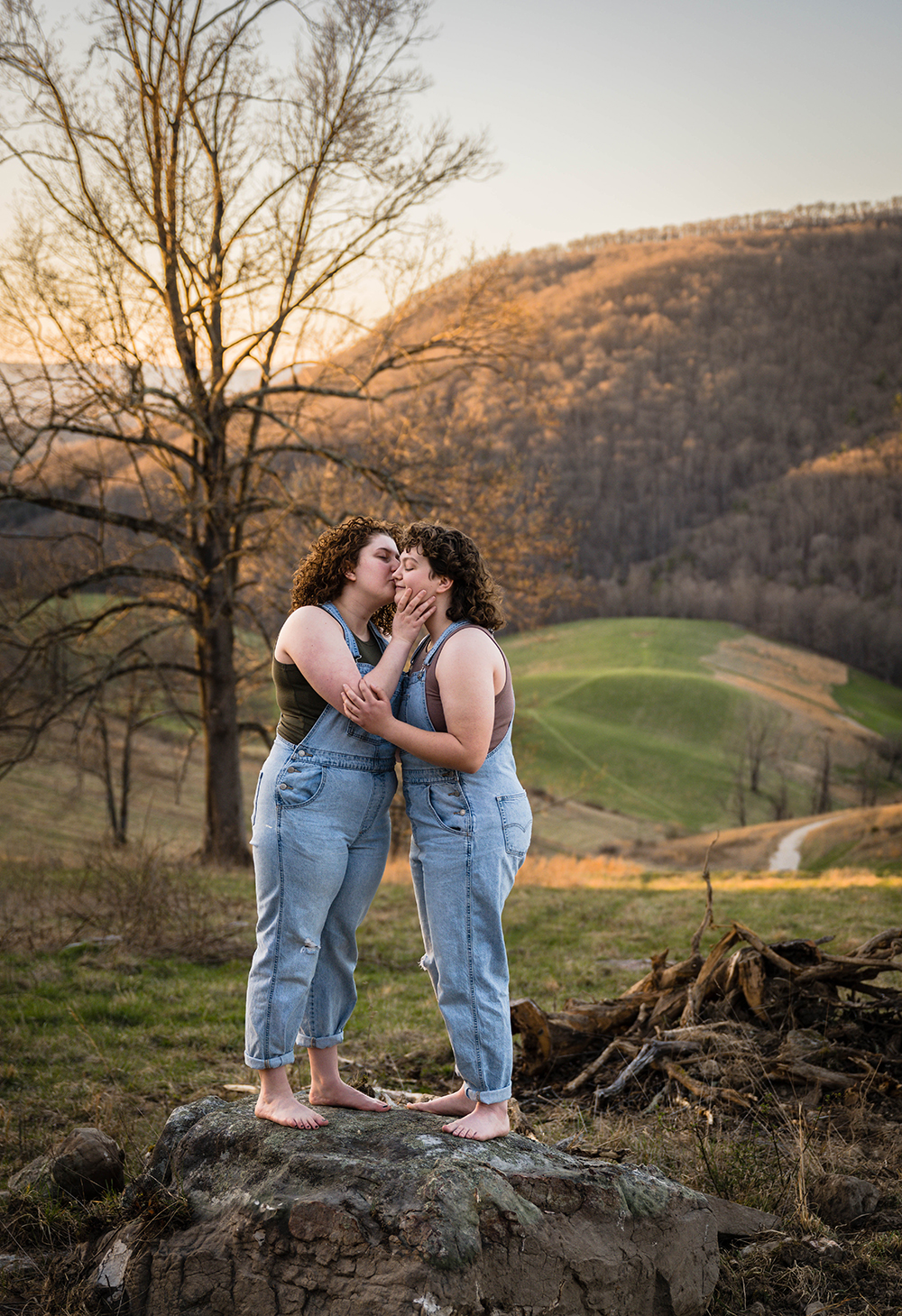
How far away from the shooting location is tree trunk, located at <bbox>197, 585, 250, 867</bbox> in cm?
1422

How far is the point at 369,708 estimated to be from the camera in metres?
3.10

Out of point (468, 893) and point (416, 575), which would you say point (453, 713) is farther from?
point (468, 893)

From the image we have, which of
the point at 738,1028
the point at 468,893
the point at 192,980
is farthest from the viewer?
the point at 192,980

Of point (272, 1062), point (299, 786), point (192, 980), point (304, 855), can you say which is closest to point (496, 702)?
point (299, 786)

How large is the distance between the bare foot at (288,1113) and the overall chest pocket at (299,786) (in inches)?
41.7

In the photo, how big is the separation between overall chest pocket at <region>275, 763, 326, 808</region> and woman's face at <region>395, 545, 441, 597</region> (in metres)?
0.74

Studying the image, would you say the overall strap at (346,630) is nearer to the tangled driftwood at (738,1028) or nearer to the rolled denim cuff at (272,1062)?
the rolled denim cuff at (272,1062)

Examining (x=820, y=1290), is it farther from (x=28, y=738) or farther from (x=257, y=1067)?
(x=28, y=738)

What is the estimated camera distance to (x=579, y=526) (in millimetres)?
15719

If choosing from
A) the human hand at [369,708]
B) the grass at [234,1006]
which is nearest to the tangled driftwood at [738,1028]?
the grass at [234,1006]

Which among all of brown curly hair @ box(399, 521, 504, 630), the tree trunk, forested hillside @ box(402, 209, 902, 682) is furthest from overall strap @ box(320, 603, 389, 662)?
forested hillside @ box(402, 209, 902, 682)

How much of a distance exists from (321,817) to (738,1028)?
3259 millimetres

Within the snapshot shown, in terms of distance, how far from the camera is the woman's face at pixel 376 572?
346 centimetres

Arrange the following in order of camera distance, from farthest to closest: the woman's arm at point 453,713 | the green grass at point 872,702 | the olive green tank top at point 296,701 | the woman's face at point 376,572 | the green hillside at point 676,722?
the green grass at point 872,702 → the green hillside at point 676,722 → the woman's face at point 376,572 → the olive green tank top at point 296,701 → the woman's arm at point 453,713
